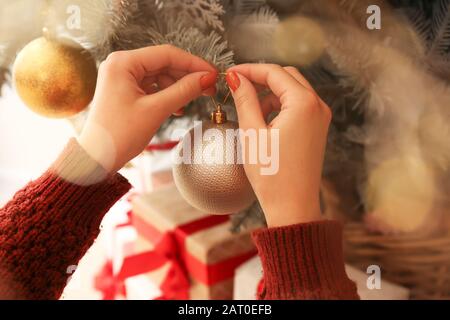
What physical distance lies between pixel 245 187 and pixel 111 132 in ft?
0.55

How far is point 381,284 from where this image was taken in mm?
754

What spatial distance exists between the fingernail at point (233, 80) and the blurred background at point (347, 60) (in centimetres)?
4

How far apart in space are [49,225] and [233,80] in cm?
27

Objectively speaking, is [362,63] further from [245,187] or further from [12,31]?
[12,31]

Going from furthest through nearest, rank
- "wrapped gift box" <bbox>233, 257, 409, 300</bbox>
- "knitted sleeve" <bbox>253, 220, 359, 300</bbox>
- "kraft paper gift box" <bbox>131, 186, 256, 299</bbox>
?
1. "kraft paper gift box" <bbox>131, 186, 256, 299</bbox>
2. "wrapped gift box" <bbox>233, 257, 409, 300</bbox>
3. "knitted sleeve" <bbox>253, 220, 359, 300</bbox>

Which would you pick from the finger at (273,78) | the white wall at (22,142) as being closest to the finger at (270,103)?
the finger at (273,78)

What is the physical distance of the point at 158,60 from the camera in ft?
1.70

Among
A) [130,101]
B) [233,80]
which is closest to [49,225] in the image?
[130,101]

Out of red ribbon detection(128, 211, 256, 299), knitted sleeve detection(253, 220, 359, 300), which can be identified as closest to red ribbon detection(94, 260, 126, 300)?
red ribbon detection(128, 211, 256, 299)

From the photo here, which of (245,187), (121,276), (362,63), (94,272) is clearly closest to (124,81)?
(245,187)

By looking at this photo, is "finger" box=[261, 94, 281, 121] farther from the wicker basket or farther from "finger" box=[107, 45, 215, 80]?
the wicker basket

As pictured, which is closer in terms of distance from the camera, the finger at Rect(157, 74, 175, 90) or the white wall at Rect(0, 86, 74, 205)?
the finger at Rect(157, 74, 175, 90)

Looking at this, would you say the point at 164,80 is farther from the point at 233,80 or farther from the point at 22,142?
the point at 22,142

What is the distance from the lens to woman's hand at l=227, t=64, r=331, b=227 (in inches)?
18.0
